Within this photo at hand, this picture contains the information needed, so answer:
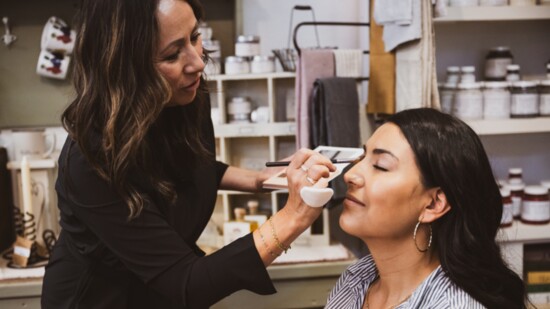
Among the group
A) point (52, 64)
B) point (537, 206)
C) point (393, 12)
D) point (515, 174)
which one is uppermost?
point (393, 12)

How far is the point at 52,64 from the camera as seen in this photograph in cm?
266

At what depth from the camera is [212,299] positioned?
4.16 ft

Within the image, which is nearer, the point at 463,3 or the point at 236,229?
the point at 463,3

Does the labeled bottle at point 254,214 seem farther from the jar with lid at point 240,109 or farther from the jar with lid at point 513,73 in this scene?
the jar with lid at point 513,73

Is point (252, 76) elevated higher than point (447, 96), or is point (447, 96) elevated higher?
point (252, 76)

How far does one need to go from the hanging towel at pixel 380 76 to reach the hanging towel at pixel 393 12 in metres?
0.16

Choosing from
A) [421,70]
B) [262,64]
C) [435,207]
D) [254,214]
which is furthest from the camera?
[254,214]

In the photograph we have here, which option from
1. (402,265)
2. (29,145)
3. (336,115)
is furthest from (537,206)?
(29,145)

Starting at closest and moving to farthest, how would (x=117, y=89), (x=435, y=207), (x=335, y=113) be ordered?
(x=117, y=89) → (x=435, y=207) → (x=335, y=113)

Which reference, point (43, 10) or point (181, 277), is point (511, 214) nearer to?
point (181, 277)

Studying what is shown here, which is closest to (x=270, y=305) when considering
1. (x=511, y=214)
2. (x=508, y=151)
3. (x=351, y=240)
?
(x=351, y=240)

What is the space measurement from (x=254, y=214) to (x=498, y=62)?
47.7 inches

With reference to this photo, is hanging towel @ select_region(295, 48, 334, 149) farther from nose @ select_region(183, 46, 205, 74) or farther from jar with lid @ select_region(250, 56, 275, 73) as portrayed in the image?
nose @ select_region(183, 46, 205, 74)

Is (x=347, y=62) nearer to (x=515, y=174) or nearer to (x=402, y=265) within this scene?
(x=515, y=174)
